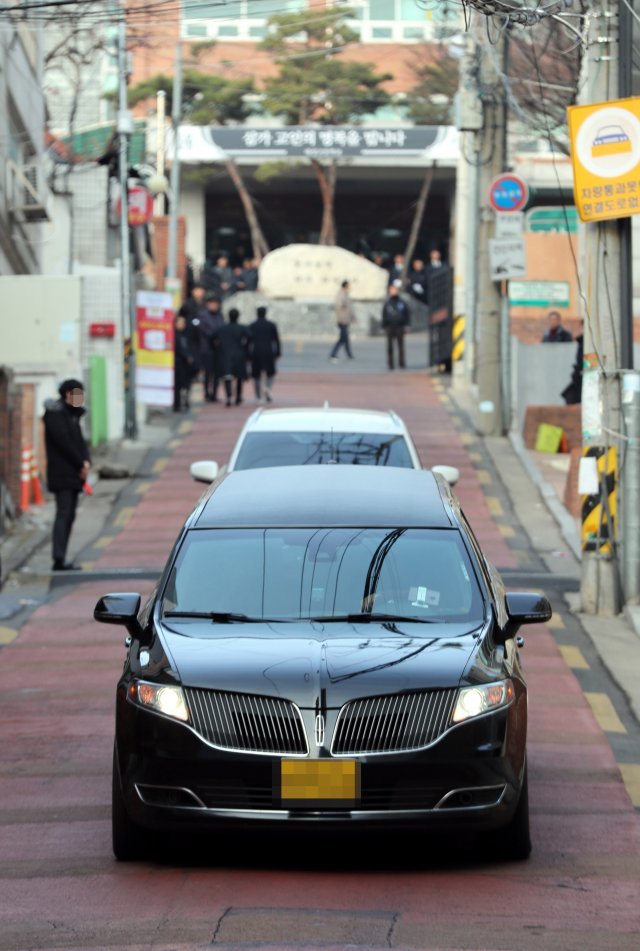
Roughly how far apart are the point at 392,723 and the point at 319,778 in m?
0.37

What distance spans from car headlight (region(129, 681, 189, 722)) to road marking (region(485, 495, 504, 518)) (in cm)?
1282

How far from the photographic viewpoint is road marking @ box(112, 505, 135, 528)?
775 inches

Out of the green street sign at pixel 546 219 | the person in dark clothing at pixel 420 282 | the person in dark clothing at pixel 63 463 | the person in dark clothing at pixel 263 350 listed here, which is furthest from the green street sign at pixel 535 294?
the person in dark clothing at pixel 420 282

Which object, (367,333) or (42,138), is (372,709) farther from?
(367,333)

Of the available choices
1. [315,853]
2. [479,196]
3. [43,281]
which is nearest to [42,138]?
[479,196]

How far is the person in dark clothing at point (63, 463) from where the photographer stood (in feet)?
54.0

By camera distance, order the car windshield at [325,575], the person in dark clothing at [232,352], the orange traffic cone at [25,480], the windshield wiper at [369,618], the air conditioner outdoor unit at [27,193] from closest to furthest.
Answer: the windshield wiper at [369,618], the car windshield at [325,575], the orange traffic cone at [25,480], the air conditioner outdoor unit at [27,193], the person in dark clothing at [232,352]

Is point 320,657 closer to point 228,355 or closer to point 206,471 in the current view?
point 206,471

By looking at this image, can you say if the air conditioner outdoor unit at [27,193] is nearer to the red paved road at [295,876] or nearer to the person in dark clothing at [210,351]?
the person in dark clothing at [210,351]

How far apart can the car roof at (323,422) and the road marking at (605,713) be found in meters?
3.79

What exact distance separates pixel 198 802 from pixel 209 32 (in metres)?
58.6

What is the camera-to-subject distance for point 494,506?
800 inches

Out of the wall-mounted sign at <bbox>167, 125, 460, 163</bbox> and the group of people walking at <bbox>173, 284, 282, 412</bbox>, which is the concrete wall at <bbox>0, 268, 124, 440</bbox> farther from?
the wall-mounted sign at <bbox>167, 125, 460, 163</bbox>

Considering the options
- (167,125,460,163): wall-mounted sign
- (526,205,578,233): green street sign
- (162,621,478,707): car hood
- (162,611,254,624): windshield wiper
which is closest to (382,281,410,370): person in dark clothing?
(526,205,578,233): green street sign
